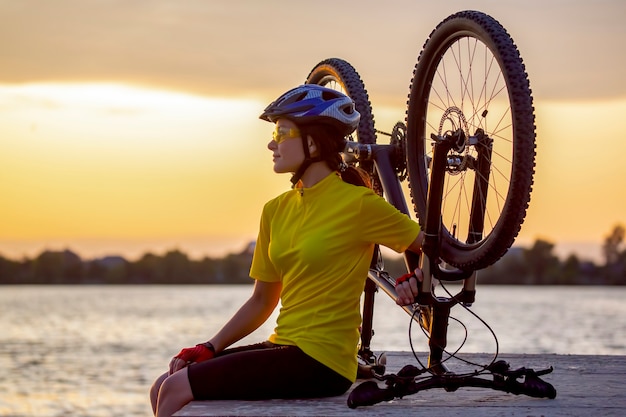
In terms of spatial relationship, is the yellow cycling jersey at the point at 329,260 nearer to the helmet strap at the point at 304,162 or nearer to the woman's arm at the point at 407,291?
the helmet strap at the point at 304,162

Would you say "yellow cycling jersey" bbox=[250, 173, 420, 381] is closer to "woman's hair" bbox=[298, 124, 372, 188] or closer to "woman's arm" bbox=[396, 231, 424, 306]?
"woman's hair" bbox=[298, 124, 372, 188]

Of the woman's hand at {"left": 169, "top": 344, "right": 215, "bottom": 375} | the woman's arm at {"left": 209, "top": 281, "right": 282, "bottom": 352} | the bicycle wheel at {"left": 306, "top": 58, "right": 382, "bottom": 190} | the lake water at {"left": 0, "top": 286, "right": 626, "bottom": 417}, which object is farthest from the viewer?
the lake water at {"left": 0, "top": 286, "right": 626, "bottom": 417}

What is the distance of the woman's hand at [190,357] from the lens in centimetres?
535

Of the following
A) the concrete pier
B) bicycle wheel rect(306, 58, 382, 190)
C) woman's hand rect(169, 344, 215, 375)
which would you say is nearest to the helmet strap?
woman's hand rect(169, 344, 215, 375)

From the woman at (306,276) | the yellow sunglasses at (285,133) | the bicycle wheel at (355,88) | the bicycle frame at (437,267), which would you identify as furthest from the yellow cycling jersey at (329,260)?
the bicycle wheel at (355,88)

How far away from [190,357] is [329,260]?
0.80m

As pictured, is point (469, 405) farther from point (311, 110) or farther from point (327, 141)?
point (311, 110)

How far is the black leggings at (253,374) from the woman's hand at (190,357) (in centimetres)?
16

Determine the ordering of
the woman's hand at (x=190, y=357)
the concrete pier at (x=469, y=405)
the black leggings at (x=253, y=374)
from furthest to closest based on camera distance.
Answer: the woman's hand at (x=190, y=357) < the black leggings at (x=253, y=374) < the concrete pier at (x=469, y=405)

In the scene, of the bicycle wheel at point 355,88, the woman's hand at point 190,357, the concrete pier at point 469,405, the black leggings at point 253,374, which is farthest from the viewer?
the bicycle wheel at point 355,88

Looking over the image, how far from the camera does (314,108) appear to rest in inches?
213

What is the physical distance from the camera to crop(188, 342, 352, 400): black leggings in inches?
203

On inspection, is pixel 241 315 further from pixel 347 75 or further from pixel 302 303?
pixel 347 75

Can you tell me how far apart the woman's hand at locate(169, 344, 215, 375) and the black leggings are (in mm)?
161
